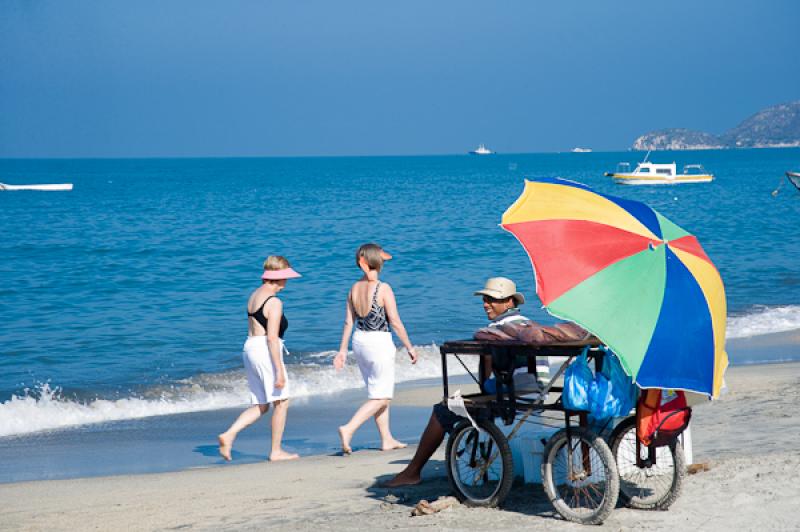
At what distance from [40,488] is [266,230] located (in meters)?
33.4

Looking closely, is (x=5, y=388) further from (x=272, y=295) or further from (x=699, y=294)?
(x=699, y=294)

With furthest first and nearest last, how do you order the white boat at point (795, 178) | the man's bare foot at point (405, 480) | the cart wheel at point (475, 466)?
the white boat at point (795, 178) < the man's bare foot at point (405, 480) < the cart wheel at point (475, 466)

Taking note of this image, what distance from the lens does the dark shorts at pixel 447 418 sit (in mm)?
6051

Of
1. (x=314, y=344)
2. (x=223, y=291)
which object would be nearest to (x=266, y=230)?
(x=223, y=291)

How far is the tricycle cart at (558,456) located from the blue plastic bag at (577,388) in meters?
0.07

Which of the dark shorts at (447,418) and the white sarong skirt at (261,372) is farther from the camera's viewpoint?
the white sarong skirt at (261,372)

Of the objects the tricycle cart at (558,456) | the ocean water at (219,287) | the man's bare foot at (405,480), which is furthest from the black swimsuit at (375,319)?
the ocean water at (219,287)

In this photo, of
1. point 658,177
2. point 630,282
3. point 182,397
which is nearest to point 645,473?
point 630,282

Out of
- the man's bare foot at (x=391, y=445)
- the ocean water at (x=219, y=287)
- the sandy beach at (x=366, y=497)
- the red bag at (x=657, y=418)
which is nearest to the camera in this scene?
the red bag at (x=657, y=418)

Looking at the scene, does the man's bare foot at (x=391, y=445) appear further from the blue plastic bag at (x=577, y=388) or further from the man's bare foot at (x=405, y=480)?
the blue plastic bag at (x=577, y=388)

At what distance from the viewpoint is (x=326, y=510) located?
618cm

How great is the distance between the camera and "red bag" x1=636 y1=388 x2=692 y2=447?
5.35m

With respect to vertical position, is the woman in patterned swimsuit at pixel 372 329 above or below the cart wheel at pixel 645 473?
above

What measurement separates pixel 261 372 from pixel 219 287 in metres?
15.4
